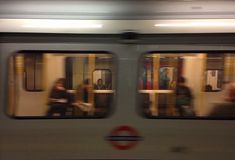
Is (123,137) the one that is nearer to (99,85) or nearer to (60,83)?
(99,85)

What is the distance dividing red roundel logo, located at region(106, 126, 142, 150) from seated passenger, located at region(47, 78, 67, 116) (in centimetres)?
56

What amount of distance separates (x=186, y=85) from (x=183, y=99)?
143 millimetres

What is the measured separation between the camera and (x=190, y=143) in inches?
180

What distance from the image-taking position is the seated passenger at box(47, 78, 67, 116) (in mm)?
4664

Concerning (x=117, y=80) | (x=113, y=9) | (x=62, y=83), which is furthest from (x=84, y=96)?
(x=113, y=9)

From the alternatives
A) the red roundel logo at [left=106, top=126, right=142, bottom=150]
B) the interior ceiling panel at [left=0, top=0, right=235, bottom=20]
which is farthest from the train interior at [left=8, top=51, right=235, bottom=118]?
the interior ceiling panel at [left=0, top=0, right=235, bottom=20]

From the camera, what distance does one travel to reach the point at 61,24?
4.64 meters

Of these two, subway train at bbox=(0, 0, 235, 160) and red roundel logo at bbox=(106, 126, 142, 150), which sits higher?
subway train at bbox=(0, 0, 235, 160)

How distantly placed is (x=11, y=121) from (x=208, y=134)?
6.44ft

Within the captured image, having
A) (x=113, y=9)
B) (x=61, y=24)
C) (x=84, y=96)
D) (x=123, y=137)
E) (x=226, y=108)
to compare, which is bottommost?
(x=123, y=137)

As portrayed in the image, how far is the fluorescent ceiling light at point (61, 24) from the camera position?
4.64 meters

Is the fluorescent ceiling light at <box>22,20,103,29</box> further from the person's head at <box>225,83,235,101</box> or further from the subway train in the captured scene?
the person's head at <box>225,83,235,101</box>

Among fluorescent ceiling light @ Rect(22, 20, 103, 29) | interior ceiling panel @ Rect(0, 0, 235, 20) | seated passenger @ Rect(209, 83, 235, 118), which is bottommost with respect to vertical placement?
seated passenger @ Rect(209, 83, 235, 118)

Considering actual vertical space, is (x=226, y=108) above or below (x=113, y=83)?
below
